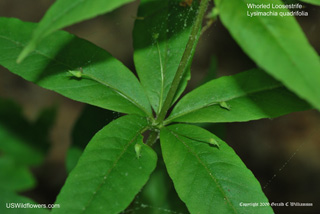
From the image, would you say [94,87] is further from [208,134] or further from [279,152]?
[279,152]

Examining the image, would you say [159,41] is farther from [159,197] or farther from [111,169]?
[159,197]

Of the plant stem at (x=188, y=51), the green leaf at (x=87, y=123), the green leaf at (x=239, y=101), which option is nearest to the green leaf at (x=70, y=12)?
the plant stem at (x=188, y=51)

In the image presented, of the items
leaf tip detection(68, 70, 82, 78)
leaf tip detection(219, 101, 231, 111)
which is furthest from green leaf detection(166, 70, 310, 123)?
leaf tip detection(68, 70, 82, 78)

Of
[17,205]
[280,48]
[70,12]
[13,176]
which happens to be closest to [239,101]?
[280,48]

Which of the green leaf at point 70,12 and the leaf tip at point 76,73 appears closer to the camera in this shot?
the green leaf at point 70,12

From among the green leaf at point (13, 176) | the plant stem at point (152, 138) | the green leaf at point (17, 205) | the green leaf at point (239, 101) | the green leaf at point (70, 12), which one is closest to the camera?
the green leaf at point (70, 12)

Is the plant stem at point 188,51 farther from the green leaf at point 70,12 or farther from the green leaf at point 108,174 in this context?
the green leaf at point 70,12

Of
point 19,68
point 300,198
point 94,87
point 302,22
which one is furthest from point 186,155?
point 302,22
